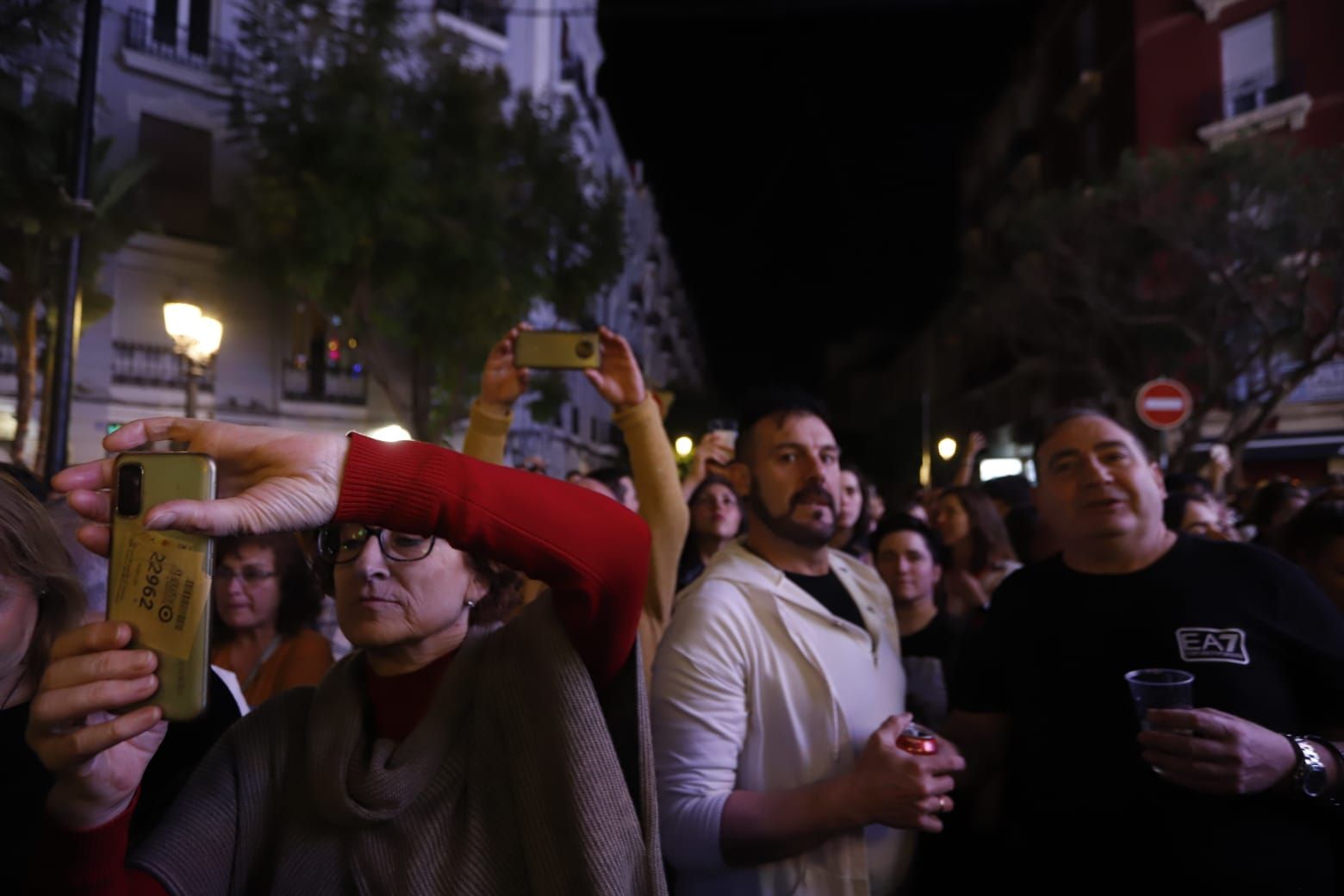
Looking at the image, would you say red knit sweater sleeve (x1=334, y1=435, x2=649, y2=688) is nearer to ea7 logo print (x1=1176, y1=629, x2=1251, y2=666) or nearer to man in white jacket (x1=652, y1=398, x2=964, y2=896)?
man in white jacket (x1=652, y1=398, x2=964, y2=896)

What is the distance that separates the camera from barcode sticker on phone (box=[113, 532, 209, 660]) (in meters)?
1.08

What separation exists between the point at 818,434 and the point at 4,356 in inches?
755

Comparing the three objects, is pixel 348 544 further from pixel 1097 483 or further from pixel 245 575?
pixel 1097 483

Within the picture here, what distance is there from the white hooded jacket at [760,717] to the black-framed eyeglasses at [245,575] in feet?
6.00

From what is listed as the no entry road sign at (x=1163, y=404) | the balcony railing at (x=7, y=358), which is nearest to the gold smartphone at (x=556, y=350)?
the no entry road sign at (x=1163, y=404)

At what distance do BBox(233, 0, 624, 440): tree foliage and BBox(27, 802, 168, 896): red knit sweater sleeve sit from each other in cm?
1491

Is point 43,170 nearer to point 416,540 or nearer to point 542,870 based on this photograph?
point 416,540

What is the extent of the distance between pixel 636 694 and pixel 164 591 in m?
0.81

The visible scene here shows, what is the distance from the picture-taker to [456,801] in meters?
1.54

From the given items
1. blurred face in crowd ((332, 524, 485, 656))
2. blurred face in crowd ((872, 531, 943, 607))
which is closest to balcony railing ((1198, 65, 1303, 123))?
blurred face in crowd ((872, 531, 943, 607))

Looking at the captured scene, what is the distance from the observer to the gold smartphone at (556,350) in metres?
2.61

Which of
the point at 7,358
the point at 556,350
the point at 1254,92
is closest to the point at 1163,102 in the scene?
the point at 1254,92

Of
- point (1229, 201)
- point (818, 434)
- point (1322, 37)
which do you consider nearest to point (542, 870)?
point (818, 434)

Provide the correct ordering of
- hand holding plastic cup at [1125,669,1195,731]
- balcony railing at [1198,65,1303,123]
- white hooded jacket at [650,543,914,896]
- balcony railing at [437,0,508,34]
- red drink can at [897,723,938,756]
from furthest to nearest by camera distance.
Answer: balcony railing at [437,0,508,34], balcony railing at [1198,65,1303,123], white hooded jacket at [650,543,914,896], red drink can at [897,723,938,756], hand holding plastic cup at [1125,669,1195,731]
